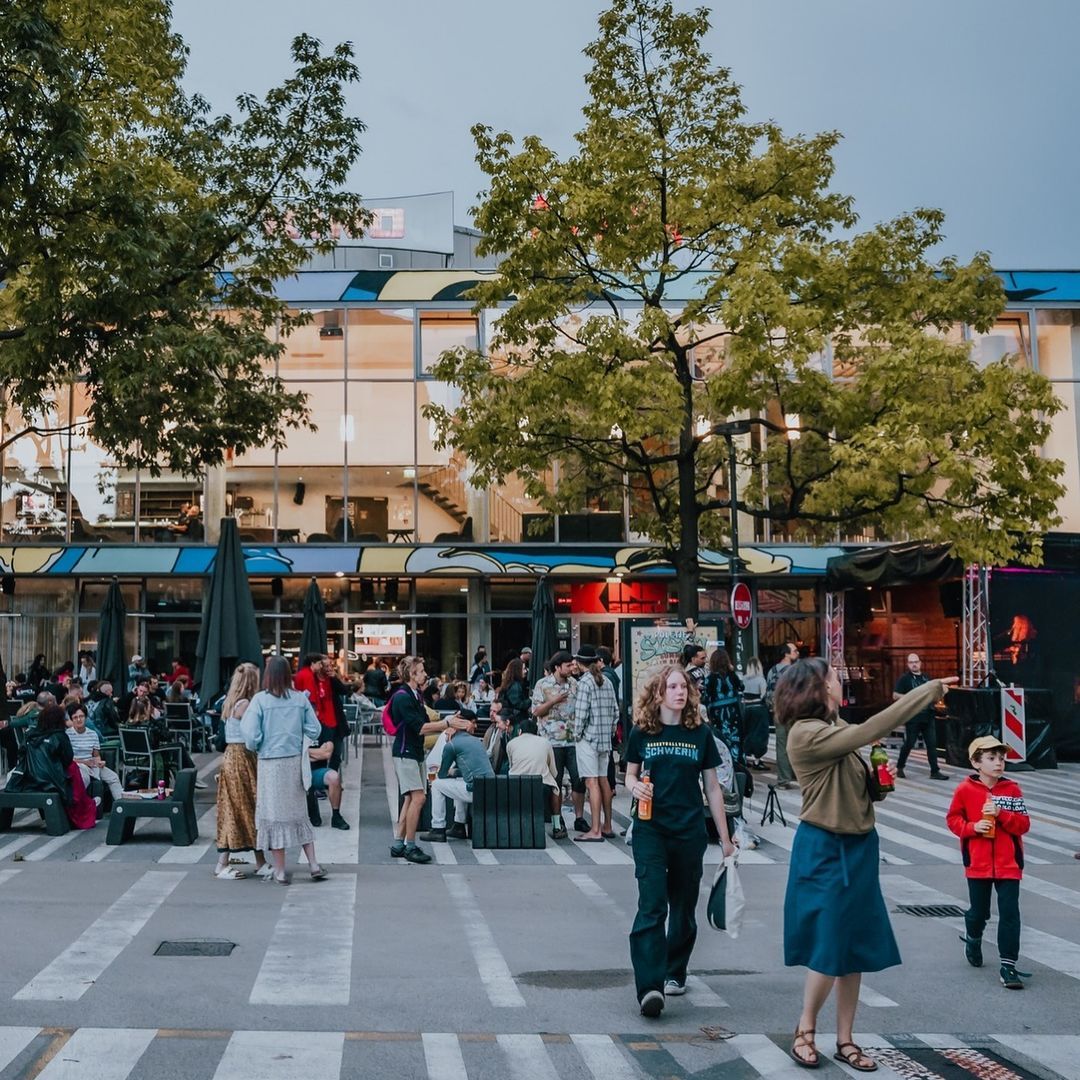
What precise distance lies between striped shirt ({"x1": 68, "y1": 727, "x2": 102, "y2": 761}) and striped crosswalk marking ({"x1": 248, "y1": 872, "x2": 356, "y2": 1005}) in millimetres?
4526

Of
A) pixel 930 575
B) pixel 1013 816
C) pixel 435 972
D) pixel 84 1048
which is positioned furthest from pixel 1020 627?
pixel 84 1048

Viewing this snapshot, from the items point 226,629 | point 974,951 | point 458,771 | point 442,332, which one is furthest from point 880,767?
point 442,332

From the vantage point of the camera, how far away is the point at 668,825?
268 inches

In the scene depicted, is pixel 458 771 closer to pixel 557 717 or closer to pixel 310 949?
pixel 557 717

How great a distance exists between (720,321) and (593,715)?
29.5 feet

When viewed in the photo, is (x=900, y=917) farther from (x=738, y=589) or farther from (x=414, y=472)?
(x=414, y=472)

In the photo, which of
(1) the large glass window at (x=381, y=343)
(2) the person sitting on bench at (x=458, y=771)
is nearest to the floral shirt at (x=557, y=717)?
(2) the person sitting on bench at (x=458, y=771)

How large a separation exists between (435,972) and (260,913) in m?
2.31

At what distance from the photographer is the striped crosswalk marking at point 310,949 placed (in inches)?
279

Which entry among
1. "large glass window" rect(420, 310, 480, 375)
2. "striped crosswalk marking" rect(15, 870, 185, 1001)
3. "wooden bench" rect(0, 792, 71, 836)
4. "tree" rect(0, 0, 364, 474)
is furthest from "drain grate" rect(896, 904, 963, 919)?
"large glass window" rect(420, 310, 480, 375)

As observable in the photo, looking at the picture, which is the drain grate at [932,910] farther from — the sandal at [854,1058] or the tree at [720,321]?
the tree at [720,321]

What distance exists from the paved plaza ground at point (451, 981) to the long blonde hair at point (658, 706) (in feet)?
4.99

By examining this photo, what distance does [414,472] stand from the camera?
3322cm

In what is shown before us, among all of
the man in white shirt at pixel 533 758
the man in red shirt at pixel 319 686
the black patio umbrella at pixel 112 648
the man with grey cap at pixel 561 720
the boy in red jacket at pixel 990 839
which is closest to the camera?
the boy in red jacket at pixel 990 839
